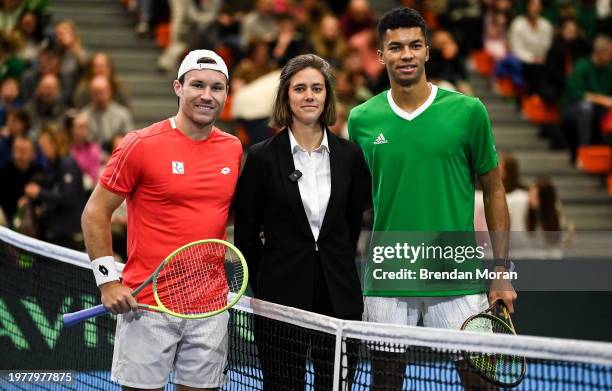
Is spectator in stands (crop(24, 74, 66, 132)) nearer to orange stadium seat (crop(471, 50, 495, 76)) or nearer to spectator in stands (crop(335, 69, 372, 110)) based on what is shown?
spectator in stands (crop(335, 69, 372, 110))

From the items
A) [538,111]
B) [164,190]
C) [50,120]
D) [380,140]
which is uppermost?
[538,111]

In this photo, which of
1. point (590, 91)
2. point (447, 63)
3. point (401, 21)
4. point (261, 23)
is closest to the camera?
point (401, 21)

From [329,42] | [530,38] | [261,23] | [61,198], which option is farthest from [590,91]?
[61,198]

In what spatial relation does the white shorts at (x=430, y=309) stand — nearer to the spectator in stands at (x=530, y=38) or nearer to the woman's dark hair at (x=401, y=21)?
the woman's dark hair at (x=401, y=21)

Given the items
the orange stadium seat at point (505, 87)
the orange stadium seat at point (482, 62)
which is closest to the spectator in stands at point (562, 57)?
the orange stadium seat at point (505, 87)

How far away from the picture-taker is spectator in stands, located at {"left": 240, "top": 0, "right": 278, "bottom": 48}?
13805mm

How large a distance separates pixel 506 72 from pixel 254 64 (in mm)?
3981

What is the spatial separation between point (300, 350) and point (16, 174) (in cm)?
622

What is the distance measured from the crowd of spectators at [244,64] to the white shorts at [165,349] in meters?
4.85

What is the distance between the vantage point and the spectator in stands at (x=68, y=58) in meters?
12.8

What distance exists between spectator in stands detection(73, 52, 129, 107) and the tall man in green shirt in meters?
6.86

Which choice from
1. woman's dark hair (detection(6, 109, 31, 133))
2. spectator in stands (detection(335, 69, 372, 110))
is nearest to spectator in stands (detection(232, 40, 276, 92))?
spectator in stands (detection(335, 69, 372, 110))

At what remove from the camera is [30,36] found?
Answer: 43.9 ft

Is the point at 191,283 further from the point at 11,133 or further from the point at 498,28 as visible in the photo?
the point at 498,28
